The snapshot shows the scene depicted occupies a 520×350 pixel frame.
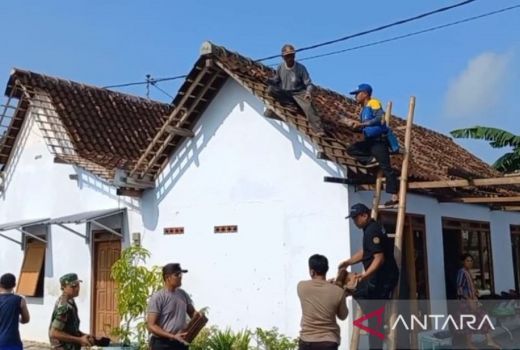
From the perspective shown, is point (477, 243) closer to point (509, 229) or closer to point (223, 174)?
point (509, 229)

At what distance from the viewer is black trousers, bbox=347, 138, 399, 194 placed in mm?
7449

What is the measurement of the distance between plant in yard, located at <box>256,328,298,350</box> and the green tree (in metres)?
11.6

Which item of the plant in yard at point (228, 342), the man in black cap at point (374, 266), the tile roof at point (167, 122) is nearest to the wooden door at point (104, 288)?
the tile roof at point (167, 122)

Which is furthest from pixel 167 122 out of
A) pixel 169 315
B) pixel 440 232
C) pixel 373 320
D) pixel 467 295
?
pixel 467 295

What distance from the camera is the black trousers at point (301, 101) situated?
356 inches

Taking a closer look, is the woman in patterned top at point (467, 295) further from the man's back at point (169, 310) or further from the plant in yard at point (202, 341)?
the man's back at point (169, 310)

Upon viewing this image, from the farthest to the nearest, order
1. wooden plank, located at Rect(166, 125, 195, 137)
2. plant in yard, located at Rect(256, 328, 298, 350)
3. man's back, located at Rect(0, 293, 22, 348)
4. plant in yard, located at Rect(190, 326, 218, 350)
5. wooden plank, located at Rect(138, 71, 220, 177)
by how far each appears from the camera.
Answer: wooden plank, located at Rect(166, 125, 195, 137) → wooden plank, located at Rect(138, 71, 220, 177) → plant in yard, located at Rect(190, 326, 218, 350) → plant in yard, located at Rect(256, 328, 298, 350) → man's back, located at Rect(0, 293, 22, 348)

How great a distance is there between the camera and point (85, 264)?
A: 12.4 meters

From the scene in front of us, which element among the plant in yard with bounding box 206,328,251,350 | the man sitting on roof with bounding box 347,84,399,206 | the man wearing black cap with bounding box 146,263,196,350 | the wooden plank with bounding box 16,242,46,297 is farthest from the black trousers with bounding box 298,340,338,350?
the wooden plank with bounding box 16,242,46,297

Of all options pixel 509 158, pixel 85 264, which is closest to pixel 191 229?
pixel 85 264

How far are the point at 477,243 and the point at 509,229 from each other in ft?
6.22

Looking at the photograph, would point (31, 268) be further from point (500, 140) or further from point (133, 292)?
point (500, 140)

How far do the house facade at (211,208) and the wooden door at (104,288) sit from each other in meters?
0.03

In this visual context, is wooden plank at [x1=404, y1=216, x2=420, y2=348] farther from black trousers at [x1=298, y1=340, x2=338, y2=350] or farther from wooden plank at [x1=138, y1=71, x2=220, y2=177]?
black trousers at [x1=298, y1=340, x2=338, y2=350]
